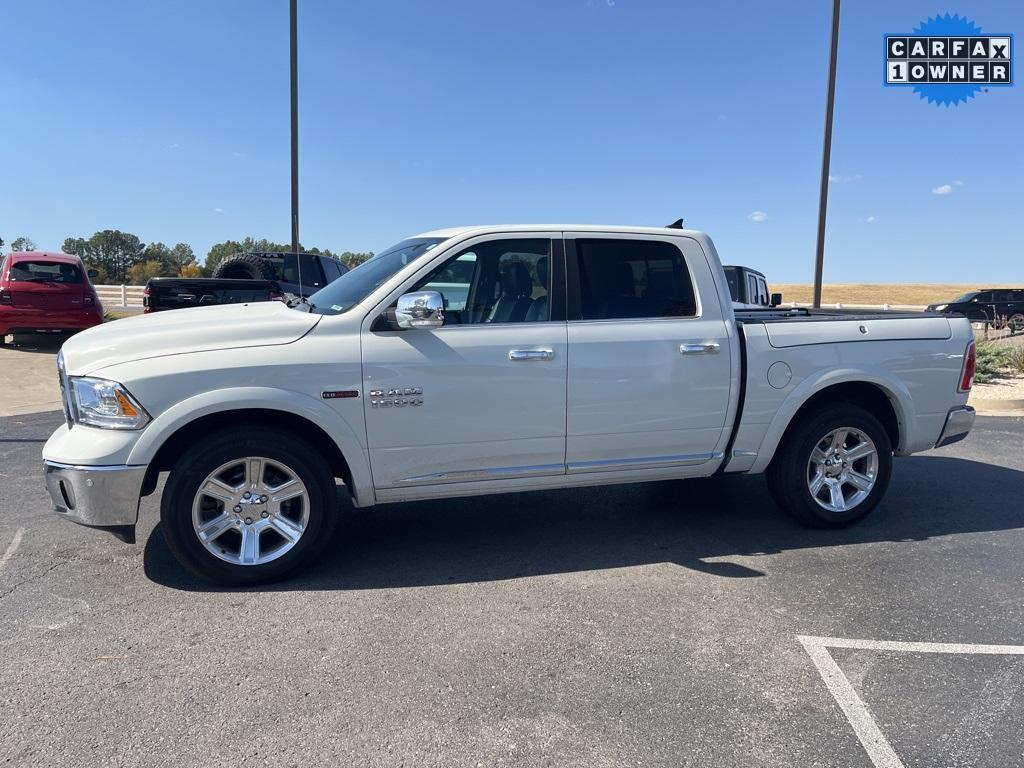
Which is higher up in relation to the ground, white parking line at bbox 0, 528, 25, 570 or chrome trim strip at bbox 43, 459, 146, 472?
chrome trim strip at bbox 43, 459, 146, 472

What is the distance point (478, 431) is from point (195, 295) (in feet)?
28.6

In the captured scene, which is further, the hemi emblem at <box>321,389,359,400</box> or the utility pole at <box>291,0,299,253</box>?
the utility pole at <box>291,0,299,253</box>

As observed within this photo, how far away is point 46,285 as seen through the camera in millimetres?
13438

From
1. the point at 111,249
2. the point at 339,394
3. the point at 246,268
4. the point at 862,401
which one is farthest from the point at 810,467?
the point at 111,249

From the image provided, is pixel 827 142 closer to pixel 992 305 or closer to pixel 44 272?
pixel 44 272

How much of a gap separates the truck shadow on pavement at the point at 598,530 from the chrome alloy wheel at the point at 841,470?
23 centimetres

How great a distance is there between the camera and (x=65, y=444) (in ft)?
13.0

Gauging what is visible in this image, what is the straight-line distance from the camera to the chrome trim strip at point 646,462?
4633 mm

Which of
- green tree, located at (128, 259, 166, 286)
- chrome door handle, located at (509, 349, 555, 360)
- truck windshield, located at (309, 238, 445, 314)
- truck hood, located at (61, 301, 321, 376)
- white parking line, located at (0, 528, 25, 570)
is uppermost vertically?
green tree, located at (128, 259, 166, 286)

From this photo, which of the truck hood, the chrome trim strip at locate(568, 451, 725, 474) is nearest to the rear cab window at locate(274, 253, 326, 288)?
the truck hood

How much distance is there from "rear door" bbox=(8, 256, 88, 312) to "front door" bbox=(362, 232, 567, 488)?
11796mm

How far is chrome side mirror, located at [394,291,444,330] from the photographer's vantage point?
13.5ft

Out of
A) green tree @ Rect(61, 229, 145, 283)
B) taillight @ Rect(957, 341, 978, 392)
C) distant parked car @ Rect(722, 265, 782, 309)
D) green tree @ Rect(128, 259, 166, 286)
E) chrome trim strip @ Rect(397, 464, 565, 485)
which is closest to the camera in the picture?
chrome trim strip @ Rect(397, 464, 565, 485)

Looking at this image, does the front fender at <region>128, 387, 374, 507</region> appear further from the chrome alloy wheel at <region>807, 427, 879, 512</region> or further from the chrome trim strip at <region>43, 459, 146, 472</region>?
the chrome alloy wheel at <region>807, 427, 879, 512</region>
